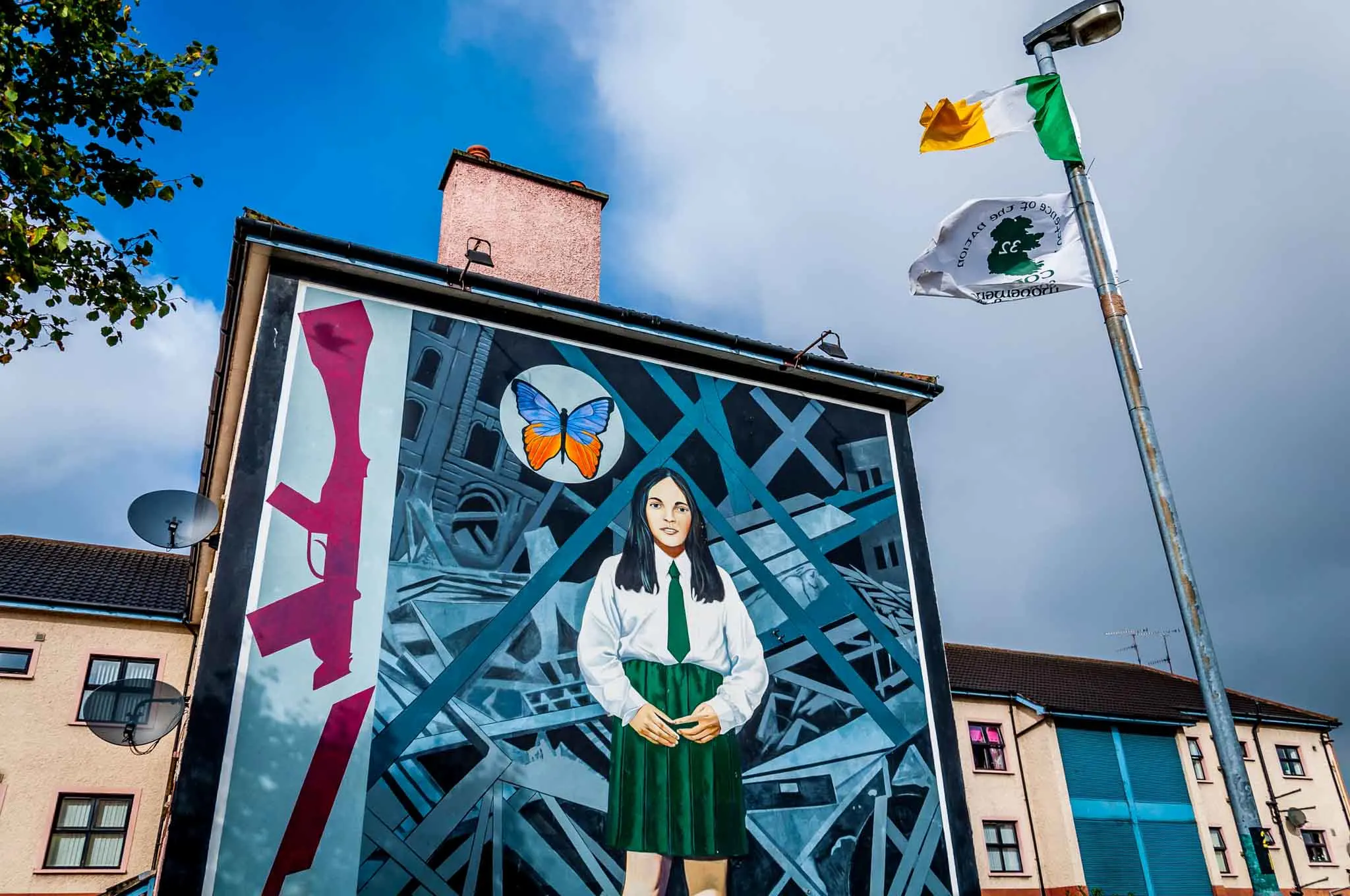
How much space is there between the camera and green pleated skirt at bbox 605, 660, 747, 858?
34.5 ft

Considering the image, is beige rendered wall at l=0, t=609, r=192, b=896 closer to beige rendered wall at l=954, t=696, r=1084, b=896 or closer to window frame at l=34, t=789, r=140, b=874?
window frame at l=34, t=789, r=140, b=874

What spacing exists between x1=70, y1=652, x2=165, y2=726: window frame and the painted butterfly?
11994 millimetres

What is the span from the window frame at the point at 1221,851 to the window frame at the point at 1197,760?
4.65 feet

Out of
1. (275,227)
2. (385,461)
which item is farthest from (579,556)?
(275,227)

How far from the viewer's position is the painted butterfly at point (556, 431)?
38.5 feet

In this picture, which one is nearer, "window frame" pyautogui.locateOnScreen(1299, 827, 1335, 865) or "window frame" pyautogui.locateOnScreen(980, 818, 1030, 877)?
"window frame" pyautogui.locateOnScreen(980, 818, 1030, 877)

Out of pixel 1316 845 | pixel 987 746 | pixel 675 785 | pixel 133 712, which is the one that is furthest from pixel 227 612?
pixel 1316 845

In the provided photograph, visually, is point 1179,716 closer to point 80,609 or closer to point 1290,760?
point 1290,760

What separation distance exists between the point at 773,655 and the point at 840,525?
220 cm

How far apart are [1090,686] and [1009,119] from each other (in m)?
25.6

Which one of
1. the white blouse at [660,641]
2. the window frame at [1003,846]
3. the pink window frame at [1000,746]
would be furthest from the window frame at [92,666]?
the window frame at [1003,846]

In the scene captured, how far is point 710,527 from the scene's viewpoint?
12406mm

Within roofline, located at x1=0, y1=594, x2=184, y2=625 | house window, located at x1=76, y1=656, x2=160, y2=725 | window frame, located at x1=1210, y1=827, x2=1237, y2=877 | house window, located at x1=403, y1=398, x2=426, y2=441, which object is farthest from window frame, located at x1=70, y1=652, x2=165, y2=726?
window frame, located at x1=1210, y1=827, x2=1237, y2=877

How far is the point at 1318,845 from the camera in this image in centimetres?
3102
